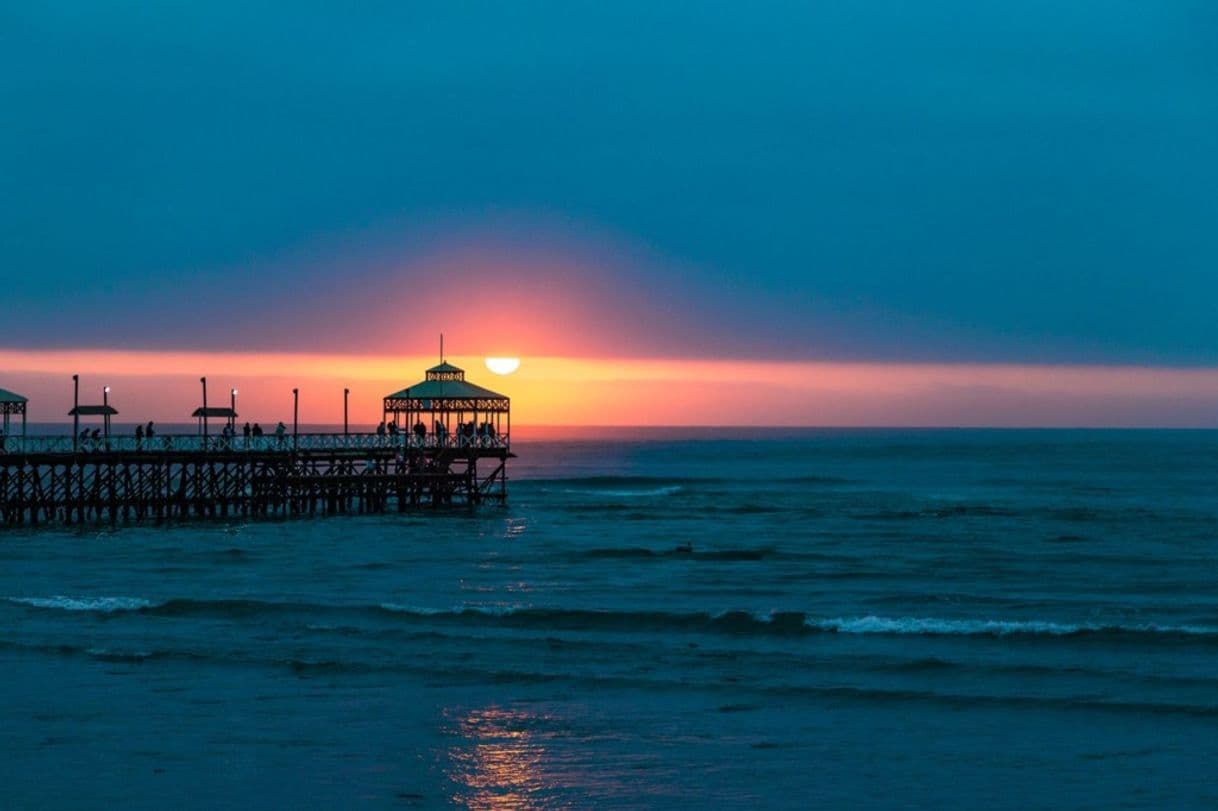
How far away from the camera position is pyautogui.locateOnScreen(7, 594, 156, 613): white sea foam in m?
33.6

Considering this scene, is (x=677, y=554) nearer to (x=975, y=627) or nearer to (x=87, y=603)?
(x=975, y=627)

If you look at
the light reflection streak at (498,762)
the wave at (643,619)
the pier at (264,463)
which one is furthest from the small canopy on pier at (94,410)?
the light reflection streak at (498,762)

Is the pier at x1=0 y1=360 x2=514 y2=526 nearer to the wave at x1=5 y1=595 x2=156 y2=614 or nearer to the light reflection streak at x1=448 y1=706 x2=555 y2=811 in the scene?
the wave at x1=5 y1=595 x2=156 y2=614

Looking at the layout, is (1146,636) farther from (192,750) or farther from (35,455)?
(35,455)

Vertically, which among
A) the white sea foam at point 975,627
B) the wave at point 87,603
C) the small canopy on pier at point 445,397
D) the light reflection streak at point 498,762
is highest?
the small canopy on pier at point 445,397

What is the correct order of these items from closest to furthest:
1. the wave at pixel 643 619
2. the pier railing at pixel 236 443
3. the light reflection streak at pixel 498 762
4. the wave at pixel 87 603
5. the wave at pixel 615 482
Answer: the light reflection streak at pixel 498 762
the wave at pixel 643 619
the wave at pixel 87 603
the pier railing at pixel 236 443
the wave at pixel 615 482

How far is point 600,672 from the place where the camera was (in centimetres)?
2684

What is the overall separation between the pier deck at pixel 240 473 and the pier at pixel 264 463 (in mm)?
55

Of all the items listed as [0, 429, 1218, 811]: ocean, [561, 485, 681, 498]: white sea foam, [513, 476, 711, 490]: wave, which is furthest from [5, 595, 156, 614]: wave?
[513, 476, 711, 490]: wave

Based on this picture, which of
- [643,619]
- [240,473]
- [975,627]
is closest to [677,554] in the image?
[643,619]

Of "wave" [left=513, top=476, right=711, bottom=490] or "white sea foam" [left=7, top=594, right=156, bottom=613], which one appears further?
"wave" [left=513, top=476, right=711, bottom=490]

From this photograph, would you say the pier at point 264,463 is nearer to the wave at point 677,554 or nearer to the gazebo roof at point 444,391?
the gazebo roof at point 444,391

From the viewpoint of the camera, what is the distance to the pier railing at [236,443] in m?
56.2

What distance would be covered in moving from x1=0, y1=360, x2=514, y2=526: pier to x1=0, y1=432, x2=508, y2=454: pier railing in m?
0.05
